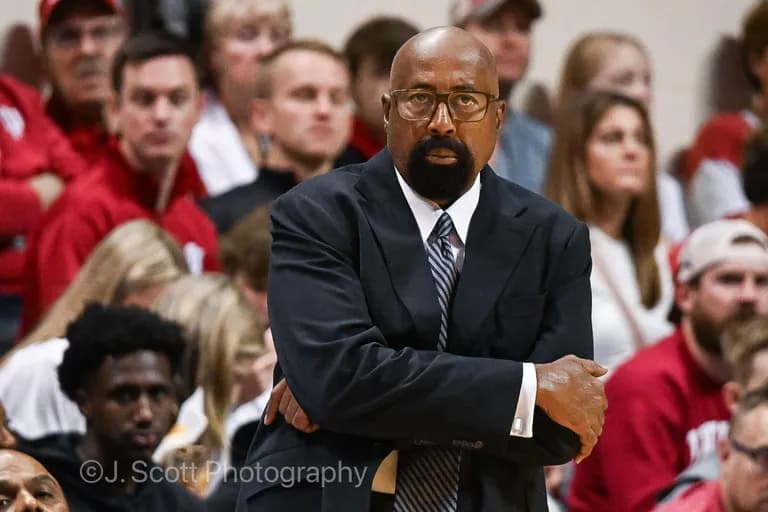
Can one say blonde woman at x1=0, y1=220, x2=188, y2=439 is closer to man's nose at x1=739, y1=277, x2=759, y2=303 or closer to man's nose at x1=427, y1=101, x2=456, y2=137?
man's nose at x1=739, y1=277, x2=759, y2=303

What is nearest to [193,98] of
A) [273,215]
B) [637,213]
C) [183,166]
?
[183,166]

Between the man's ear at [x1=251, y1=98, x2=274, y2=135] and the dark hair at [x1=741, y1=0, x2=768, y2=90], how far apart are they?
2.58 m

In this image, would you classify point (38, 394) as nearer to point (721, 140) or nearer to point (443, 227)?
point (443, 227)

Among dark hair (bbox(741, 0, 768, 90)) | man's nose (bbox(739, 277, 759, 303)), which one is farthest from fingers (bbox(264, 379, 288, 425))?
dark hair (bbox(741, 0, 768, 90))

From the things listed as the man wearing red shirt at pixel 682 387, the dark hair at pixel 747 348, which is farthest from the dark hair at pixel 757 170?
the dark hair at pixel 747 348

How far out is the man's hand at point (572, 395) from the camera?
2.69 m

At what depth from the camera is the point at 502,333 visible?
110 inches

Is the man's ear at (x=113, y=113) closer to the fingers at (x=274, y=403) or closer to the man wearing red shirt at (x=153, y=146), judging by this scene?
the man wearing red shirt at (x=153, y=146)

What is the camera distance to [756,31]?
754 centimetres

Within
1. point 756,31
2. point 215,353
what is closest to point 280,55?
point 215,353

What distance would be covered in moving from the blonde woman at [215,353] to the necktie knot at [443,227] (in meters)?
2.09

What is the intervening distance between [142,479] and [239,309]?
2.88 feet

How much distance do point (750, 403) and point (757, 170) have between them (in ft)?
6.54

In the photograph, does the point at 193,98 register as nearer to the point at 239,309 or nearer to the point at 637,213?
the point at 239,309
